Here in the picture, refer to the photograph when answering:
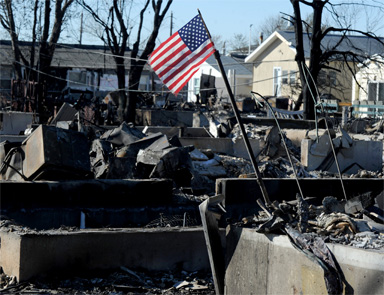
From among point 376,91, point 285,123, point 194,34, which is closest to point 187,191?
point 194,34

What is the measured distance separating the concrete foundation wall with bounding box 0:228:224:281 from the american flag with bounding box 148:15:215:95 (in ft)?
6.01

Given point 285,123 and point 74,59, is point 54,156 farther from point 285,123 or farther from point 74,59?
point 74,59

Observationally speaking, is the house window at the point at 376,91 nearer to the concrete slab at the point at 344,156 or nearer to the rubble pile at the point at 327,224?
the concrete slab at the point at 344,156

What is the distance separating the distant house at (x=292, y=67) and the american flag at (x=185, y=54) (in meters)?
31.6

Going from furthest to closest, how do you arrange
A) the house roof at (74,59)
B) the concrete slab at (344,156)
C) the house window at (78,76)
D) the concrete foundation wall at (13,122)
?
the house roof at (74,59), the house window at (78,76), the concrete foundation wall at (13,122), the concrete slab at (344,156)

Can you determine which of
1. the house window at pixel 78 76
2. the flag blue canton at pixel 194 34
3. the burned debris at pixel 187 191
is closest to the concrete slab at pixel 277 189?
the burned debris at pixel 187 191

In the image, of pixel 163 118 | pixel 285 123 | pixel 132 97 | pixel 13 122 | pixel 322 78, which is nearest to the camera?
pixel 285 123

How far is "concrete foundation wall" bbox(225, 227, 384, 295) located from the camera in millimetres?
5031

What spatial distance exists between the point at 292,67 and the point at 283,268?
40.1 metres

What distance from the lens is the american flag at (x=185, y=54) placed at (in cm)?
816

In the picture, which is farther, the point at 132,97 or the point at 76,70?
the point at 76,70

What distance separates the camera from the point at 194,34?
8.22 meters

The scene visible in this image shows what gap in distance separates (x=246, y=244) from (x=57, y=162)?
4.45m

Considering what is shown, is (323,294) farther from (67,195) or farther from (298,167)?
(298,167)
